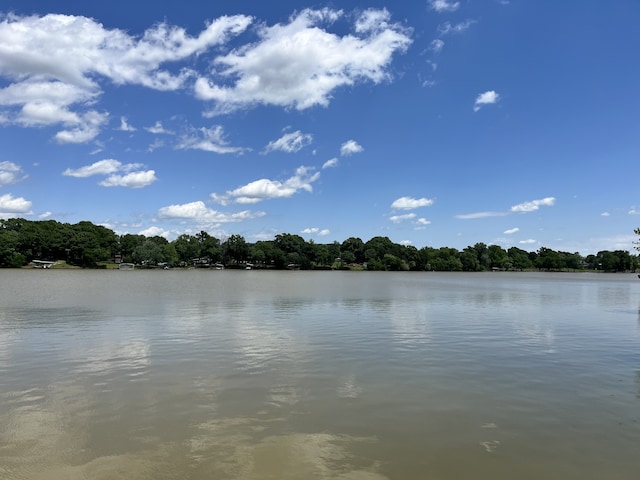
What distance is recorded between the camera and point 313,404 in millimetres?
10281

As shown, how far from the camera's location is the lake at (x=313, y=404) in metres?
7.28

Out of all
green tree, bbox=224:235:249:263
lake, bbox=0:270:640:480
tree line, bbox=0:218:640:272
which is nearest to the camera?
lake, bbox=0:270:640:480

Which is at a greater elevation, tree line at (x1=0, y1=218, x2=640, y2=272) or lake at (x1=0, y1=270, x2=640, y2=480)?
tree line at (x1=0, y1=218, x2=640, y2=272)

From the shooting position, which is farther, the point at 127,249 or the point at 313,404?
the point at 127,249

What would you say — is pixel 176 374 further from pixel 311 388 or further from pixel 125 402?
pixel 311 388

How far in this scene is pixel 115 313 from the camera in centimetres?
2688

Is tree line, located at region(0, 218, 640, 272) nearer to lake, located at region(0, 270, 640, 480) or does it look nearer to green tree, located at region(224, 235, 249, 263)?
green tree, located at region(224, 235, 249, 263)

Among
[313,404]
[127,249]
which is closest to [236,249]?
[127,249]

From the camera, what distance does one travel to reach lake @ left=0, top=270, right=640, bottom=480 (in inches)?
287

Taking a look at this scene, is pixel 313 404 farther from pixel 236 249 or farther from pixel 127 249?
pixel 127 249

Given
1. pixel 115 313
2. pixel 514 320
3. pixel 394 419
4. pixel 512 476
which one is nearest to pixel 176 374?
pixel 394 419

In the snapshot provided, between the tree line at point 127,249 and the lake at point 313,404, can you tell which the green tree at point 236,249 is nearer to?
the tree line at point 127,249

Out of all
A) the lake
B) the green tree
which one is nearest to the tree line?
the green tree

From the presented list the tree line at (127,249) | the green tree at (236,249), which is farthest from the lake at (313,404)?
the green tree at (236,249)
